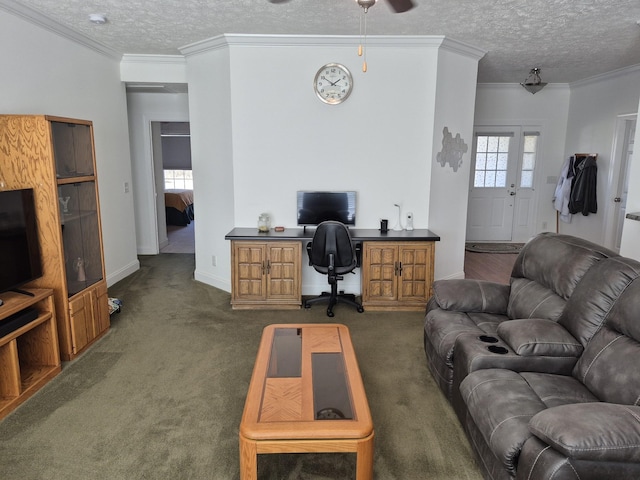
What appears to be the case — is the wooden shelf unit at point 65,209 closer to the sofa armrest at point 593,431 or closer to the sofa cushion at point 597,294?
the sofa armrest at point 593,431

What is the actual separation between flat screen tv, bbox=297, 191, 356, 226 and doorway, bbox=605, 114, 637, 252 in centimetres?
409

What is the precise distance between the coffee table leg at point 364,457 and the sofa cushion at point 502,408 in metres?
0.53

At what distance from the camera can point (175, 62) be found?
5508 mm

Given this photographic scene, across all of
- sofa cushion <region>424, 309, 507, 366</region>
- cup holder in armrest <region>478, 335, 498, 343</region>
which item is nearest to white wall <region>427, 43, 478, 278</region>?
sofa cushion <region>424, 309, 507, 366</region>

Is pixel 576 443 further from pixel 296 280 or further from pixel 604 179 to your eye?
pixel 604 179

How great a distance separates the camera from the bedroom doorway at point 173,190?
281 inches

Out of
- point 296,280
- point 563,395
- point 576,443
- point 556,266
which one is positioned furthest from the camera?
point 296,280

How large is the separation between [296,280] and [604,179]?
501 centimetres

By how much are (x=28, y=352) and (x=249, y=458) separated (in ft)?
7.28

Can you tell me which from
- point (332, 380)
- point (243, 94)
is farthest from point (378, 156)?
point (332, 380)

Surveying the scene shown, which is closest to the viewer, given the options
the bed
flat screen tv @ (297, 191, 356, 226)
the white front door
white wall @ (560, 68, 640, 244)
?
flat screen tv @ (297, 191, 356, 226)

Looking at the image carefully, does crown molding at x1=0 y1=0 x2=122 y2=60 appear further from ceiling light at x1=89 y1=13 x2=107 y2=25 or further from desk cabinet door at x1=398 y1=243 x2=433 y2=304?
desk cabinet door at x1=398 y1=243 x2=433 y2=304

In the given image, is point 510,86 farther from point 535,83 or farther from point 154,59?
point 154,59

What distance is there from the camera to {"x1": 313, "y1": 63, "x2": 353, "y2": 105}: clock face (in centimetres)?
480
